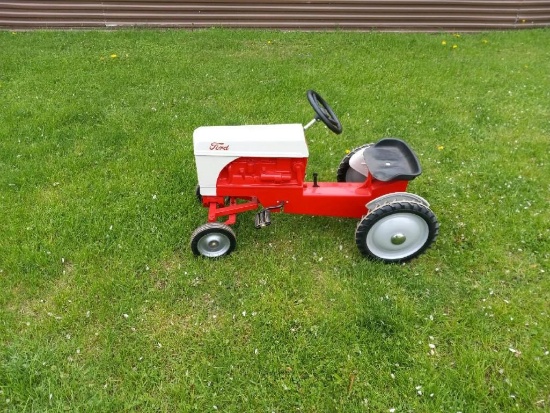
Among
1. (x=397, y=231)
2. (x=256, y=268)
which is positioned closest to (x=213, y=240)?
(x=256, y=268)

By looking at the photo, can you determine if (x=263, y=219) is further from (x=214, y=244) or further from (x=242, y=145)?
(x=242, y=145)

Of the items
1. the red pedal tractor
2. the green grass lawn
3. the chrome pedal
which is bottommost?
the green grass lawn

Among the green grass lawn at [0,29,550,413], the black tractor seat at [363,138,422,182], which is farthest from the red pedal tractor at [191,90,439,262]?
the green grass lawn at [0,29,550,413]

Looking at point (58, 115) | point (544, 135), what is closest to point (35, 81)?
point (58, 115)

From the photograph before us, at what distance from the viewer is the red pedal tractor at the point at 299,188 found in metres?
3.26

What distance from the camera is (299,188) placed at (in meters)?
3.44

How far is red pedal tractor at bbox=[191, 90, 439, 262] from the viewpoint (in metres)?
3.26

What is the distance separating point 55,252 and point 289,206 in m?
1.84

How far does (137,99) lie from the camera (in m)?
5.75

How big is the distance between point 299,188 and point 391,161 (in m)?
0.73

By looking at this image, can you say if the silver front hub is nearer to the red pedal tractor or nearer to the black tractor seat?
the red pedal tractor

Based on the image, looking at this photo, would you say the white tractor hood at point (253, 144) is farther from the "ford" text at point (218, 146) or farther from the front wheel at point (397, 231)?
the front wheel at point (397, 231)

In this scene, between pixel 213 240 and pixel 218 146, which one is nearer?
pixel 218 146

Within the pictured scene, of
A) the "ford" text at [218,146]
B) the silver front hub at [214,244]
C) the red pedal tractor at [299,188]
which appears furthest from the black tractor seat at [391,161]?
the silver front hub at [214,244]
